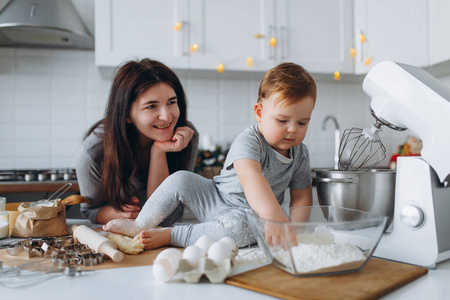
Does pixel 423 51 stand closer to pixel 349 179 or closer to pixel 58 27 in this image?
pixel 349 179

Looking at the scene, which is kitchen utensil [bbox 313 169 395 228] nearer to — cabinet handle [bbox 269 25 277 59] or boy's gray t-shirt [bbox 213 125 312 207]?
boy's gray t-shirt [bbox 213 125 312 207]

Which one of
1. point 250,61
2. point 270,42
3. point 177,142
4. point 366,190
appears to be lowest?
point 366,190

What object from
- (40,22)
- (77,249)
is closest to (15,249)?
(77,249)

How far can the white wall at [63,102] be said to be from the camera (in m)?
2.58

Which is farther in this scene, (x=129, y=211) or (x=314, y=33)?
(x=314, y=33)

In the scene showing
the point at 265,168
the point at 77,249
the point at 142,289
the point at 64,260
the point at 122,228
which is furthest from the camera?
the point at 265,168

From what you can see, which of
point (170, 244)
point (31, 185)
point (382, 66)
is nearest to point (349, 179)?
point (382, 66)

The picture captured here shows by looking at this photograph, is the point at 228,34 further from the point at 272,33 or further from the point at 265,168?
the point at 265,168

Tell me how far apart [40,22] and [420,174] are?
2.04 m

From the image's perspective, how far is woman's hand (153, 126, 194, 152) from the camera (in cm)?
138

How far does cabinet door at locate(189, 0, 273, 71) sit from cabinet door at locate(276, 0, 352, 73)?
135mm

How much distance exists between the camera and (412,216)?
0.75m

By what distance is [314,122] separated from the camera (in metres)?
2.98

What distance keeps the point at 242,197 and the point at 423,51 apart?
73.1 inches
